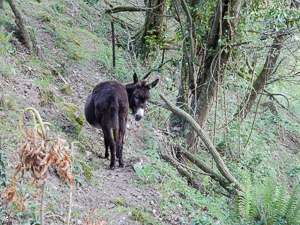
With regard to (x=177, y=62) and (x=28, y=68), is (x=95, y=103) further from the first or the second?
(x=177, y=62)

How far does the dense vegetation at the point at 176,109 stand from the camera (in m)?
4.06

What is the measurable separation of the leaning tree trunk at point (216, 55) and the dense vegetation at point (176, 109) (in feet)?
0.09

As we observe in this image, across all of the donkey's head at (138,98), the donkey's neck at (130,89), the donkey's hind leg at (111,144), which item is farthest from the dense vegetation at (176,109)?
the donkey's neck at (130,89)

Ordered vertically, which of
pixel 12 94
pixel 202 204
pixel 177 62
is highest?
pixel 177 62

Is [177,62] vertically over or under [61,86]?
over

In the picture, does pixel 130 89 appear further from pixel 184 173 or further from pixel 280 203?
pixel 280 203

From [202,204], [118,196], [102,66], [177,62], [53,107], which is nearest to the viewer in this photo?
[118,196]

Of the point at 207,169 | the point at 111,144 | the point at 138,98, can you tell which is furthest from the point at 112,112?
the point at 207,169

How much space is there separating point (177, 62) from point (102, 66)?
3.52m

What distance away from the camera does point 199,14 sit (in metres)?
7.37

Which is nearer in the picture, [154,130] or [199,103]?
[199,103]

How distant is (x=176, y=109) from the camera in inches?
247

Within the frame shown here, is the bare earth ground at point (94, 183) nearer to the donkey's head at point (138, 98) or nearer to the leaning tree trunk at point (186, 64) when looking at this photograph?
the donkey's head at point (138, 98)

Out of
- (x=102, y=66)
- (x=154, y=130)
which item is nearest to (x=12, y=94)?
(x=154, y=130)
